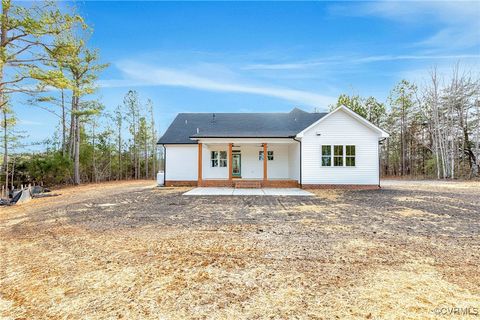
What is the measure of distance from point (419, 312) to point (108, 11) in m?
18.9

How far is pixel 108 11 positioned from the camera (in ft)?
46.6

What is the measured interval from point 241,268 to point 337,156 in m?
12.2

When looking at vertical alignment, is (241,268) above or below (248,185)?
below

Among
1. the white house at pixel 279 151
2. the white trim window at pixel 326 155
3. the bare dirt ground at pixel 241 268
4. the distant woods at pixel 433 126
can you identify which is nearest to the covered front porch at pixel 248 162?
the white house at pixel 279 151

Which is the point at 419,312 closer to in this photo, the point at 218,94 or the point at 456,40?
the point at 456,40

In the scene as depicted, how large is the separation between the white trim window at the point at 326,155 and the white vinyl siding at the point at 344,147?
0.41 feet

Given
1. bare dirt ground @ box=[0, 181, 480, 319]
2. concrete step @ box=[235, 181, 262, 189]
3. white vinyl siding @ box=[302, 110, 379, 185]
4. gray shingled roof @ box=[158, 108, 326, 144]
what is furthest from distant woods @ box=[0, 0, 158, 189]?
white vinyl siding @ box=[302, 110, 379, 185]

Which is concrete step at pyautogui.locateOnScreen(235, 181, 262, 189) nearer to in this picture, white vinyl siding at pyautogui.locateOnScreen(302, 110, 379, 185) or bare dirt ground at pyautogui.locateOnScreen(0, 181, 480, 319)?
white vinyl siding at pyautogui.locateOnScreen(302, 110, 379, 185)

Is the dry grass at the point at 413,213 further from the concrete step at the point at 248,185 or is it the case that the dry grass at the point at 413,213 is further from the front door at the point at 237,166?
the front door at the point at 237,166

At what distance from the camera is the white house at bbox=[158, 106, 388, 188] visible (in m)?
13.7

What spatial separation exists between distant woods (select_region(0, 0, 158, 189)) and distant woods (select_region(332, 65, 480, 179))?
92.7 ft

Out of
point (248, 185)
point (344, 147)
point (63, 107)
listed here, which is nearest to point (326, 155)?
point (344, 147)

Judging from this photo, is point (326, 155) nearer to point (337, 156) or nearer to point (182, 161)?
point (337, 156)

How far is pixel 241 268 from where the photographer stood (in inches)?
128
